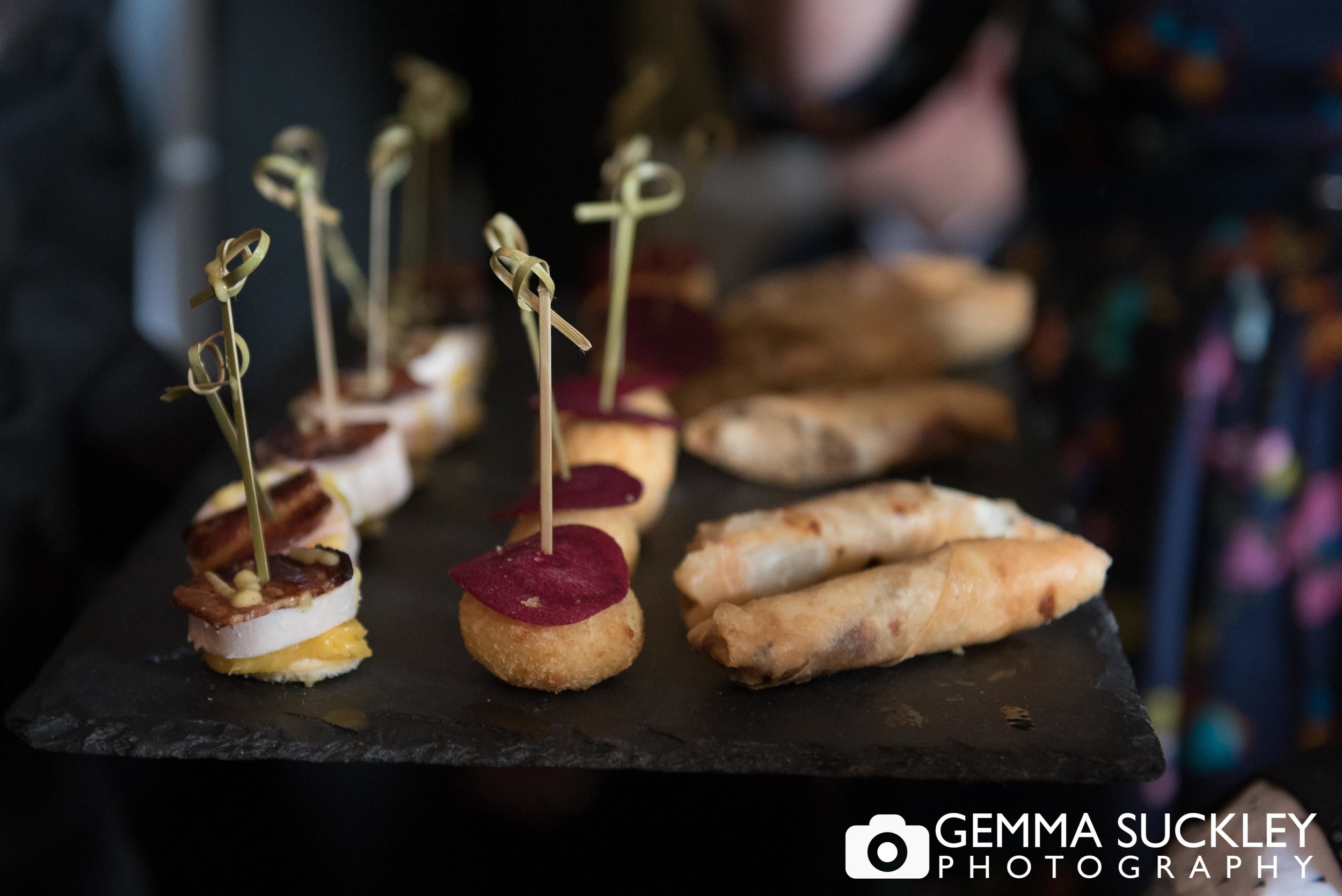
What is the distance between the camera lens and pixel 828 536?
159cm

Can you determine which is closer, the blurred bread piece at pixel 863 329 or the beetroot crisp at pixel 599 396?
the beetroot crisp at pixel 599 396

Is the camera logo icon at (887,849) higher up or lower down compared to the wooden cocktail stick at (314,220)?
lower down

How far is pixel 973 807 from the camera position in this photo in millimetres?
1537

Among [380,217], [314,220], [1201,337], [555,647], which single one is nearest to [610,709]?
[555,647]

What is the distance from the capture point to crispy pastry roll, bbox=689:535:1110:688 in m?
1.35

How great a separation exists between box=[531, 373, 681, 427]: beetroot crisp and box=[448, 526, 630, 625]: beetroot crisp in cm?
43

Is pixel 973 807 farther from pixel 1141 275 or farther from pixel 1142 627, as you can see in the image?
pixel 1141 275

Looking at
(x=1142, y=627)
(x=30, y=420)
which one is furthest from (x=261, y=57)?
(x=1142, y=627)

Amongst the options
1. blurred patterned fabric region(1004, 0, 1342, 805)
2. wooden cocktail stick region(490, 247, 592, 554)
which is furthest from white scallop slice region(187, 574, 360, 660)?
blurred patterned fabric region(1004, 0, 1342, 805)

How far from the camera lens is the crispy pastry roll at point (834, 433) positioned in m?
1.96

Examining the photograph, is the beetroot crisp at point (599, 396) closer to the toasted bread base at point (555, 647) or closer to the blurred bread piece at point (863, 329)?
the blurred bread piece at point (863, 329)

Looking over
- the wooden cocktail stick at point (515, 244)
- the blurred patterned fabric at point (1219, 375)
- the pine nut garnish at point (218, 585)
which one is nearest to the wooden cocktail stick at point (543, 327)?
the wooden cocktail stick at point (515, 244)

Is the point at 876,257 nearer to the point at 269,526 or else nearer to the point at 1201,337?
the point at 1201,337

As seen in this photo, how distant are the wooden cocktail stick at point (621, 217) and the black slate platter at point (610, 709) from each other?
399 mm
